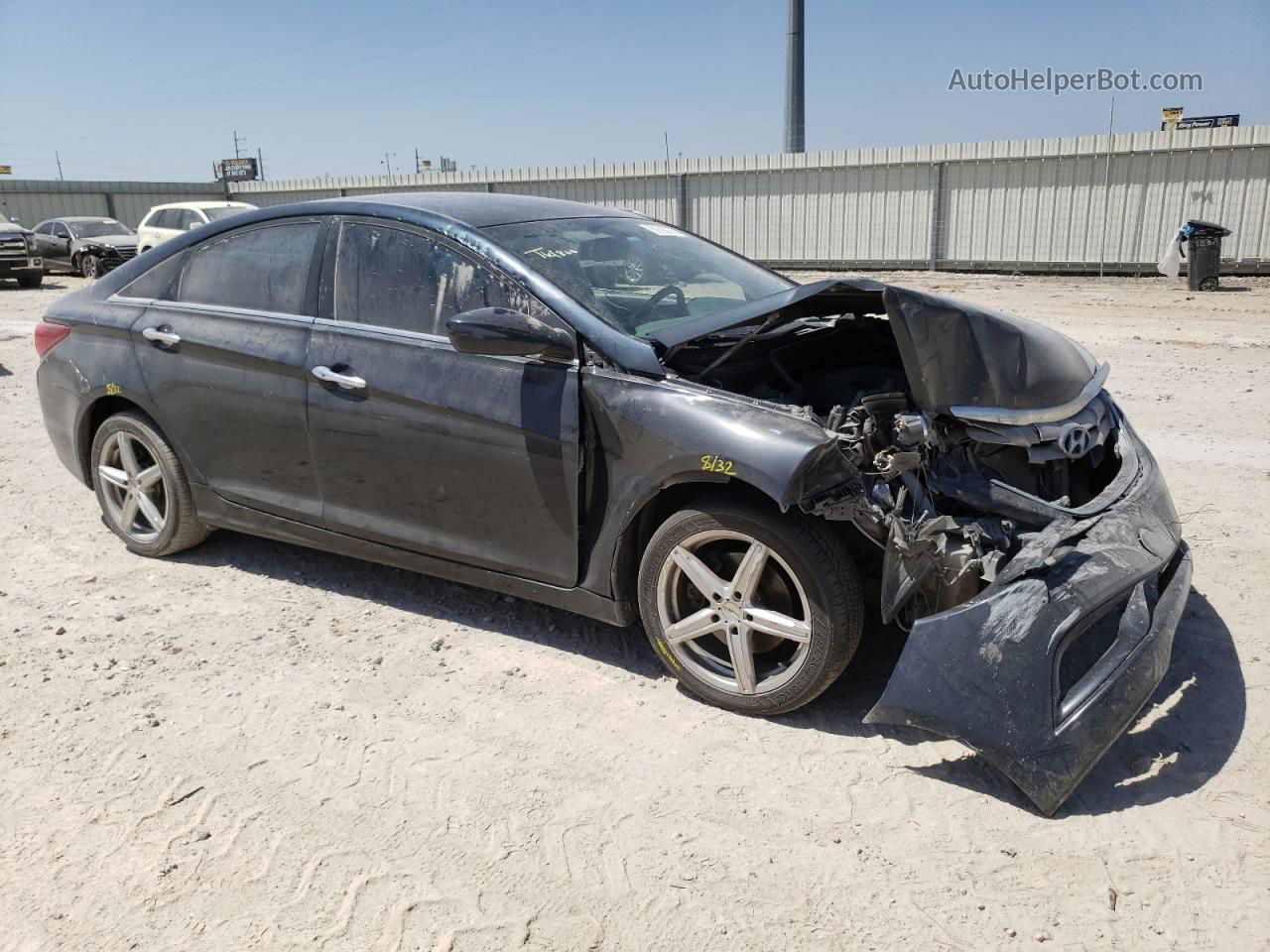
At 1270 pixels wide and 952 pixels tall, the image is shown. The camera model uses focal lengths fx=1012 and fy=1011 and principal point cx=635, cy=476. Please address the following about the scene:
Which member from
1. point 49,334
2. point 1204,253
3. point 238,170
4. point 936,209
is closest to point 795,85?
point 936,209

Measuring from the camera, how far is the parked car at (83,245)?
23500mm

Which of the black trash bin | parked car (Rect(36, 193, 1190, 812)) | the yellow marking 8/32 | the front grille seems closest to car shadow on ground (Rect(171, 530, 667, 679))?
parked car (Rect(36, 193, 1190, 812))

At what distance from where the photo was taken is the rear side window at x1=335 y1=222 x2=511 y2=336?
3.79 meters

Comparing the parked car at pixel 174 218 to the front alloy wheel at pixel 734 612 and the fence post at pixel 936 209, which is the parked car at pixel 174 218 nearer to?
the fence post at pixel 936 209

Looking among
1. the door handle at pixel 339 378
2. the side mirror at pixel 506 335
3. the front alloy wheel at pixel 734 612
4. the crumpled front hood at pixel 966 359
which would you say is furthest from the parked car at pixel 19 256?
the crumpled front hood at pixel 966 359

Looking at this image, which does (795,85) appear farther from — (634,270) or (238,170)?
(238,170)

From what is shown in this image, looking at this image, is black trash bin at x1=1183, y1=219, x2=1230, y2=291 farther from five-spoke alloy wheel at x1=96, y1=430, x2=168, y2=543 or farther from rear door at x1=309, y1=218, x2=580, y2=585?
five-spoke alloy wheel at x1=96, y1=430, x2=168, y2=543

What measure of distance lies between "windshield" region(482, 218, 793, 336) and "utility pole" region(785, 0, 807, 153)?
27.5m

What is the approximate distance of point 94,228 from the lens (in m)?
24.2

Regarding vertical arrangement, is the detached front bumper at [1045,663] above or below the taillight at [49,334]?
below

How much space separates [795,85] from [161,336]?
94.6ft

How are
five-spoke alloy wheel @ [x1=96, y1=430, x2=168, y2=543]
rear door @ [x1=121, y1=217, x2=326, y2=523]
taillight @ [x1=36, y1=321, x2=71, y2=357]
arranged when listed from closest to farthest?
rear door @ [x1=121, y1=217, x2=326, y2=523] → five-spoke alloy wheel @ [x1=96, y1=430, x2=168, y2=543] → taillight @ [x1=36, y1=321, x2=71, y2=357]

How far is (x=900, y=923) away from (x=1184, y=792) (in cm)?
105

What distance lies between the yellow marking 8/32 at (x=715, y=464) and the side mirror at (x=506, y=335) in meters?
0.65
